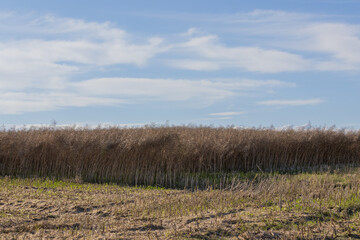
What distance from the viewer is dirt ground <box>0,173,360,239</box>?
6.59 meters

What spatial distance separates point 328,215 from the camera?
7508 millimetres

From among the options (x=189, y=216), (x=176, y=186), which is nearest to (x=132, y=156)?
(x=176, y=186)

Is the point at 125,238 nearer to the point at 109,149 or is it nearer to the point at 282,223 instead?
the point at 282,223

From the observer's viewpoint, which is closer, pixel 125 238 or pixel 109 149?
pixel 125 238

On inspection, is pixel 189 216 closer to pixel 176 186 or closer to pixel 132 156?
pixel 176 186

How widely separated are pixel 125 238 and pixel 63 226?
171 cm

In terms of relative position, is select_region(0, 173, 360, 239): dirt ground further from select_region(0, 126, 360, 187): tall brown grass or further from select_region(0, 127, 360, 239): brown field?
select_region(0, 126, 360, 187): tall brown grass

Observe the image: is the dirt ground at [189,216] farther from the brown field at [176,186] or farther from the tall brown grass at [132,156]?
the tall brown grass at [132,156]

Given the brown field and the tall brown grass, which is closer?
the brown field

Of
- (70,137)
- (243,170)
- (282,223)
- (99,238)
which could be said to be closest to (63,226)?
(99,238)


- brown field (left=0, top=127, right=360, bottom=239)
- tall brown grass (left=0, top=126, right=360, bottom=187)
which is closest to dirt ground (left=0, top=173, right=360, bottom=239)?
brown field (left=0, top=127, right=360, bottom=239)

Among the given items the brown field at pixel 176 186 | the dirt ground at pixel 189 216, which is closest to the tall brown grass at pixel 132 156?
the brown field at pixel 176 186

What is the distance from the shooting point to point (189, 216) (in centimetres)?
760

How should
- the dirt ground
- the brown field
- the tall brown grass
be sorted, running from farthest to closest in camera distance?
the tall brown grass < the brown field < the dirt ground
